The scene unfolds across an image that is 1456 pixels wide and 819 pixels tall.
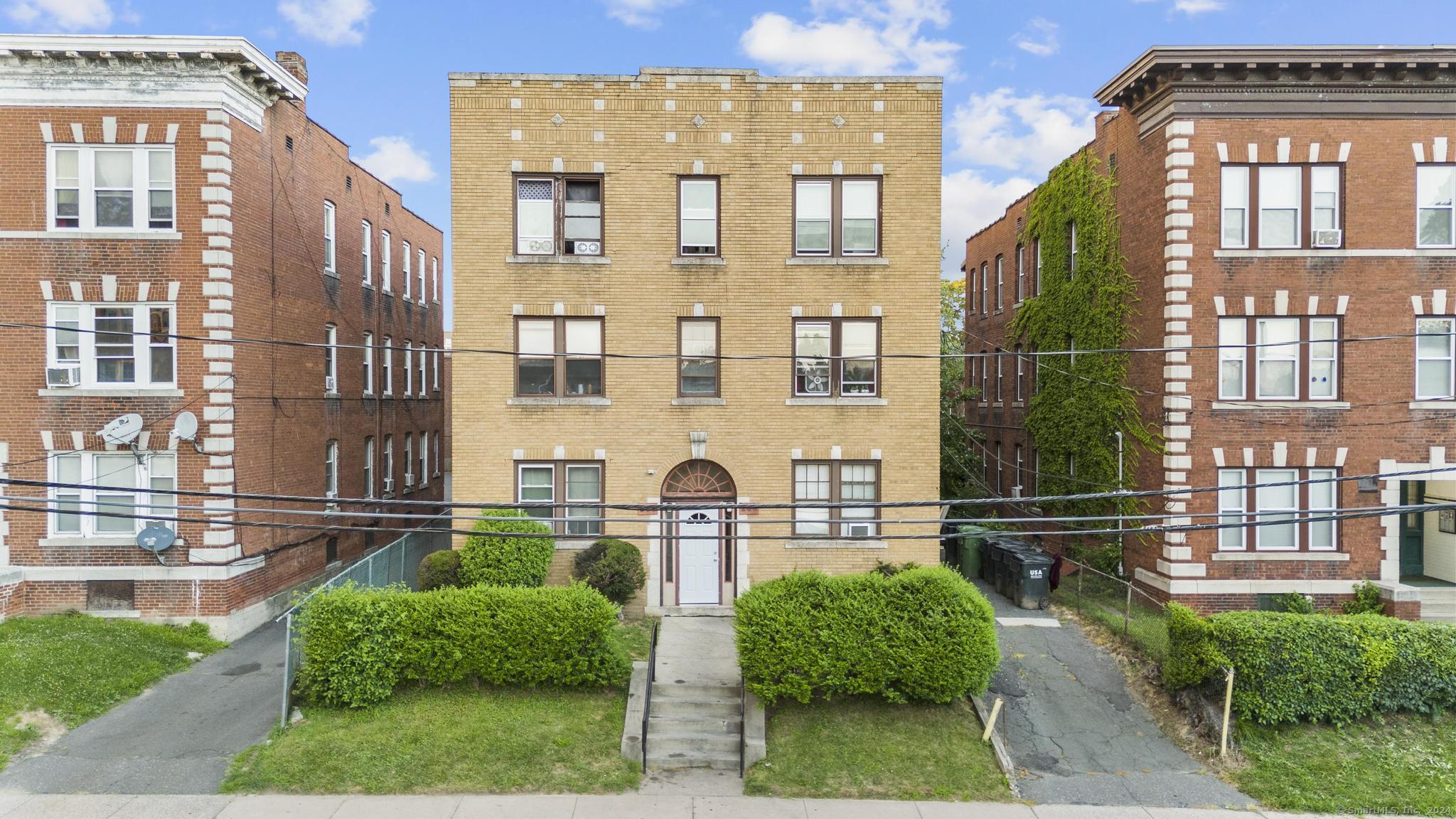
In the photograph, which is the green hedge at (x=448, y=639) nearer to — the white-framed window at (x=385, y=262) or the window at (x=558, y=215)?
the window at (x=558, y=215)

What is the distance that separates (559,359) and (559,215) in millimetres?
2982

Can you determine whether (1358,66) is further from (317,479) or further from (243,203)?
(317,479)

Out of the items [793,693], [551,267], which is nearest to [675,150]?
[551,267]

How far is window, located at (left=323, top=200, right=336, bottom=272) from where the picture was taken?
21.9 meters

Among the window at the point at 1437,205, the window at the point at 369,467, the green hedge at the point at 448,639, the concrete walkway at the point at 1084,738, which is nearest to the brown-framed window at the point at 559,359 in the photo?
the green hedge at the point at 448,639

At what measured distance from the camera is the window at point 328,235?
864 inches

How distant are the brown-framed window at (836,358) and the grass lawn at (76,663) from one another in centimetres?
1287

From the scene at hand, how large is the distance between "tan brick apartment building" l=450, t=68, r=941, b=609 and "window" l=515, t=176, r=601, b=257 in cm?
3

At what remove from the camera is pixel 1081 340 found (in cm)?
2022

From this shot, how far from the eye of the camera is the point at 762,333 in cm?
1712

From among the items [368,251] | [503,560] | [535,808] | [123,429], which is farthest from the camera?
[368,251]

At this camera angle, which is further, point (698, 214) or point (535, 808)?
point (698, 214)

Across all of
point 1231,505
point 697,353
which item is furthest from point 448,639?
point 1231,505

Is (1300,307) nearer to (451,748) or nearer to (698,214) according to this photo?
(698,214)
